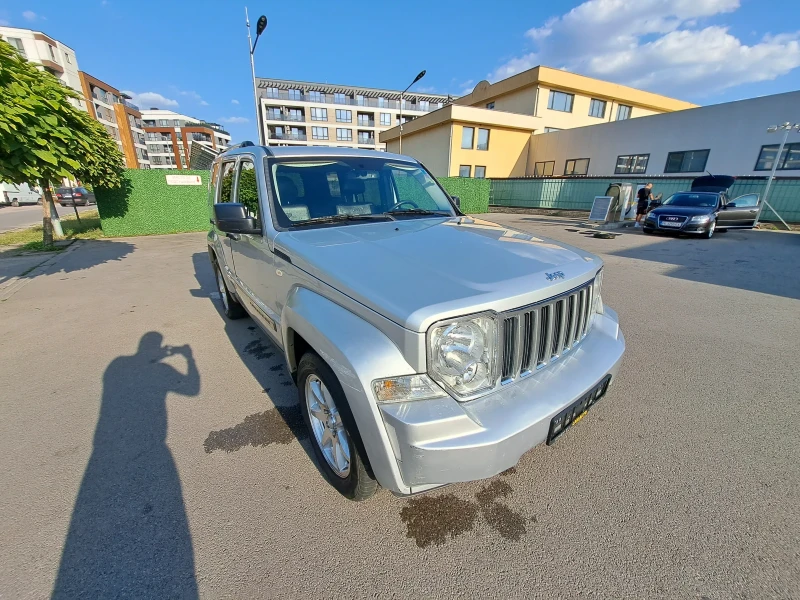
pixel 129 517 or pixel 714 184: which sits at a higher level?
pixel 714 184

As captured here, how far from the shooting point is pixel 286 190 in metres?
2.67

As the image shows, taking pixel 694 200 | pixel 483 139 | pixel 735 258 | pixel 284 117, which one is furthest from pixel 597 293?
pixel 284 117

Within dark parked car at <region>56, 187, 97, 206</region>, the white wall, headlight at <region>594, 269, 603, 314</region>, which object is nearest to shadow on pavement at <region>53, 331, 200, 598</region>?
headlight at <region>594, 269, 603, 314</region>

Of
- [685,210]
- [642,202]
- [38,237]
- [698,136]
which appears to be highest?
[698,136]

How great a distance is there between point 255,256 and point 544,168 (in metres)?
30.4

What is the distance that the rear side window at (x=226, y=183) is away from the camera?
3600 millimetres

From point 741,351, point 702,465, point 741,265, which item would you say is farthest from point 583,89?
point 702,465

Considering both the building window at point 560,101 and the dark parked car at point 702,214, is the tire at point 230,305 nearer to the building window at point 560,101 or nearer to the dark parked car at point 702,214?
the dark parked car at point 702,214

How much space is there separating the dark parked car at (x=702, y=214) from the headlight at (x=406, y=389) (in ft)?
45.4

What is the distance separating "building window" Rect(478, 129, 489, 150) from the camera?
26500 millimetres

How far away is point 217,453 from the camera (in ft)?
7.73

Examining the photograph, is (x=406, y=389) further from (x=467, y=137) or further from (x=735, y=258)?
(x=467, y=137)

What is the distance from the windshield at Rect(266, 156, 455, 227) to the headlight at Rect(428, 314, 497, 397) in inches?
60.4

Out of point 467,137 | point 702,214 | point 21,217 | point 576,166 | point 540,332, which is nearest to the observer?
point 540,332
